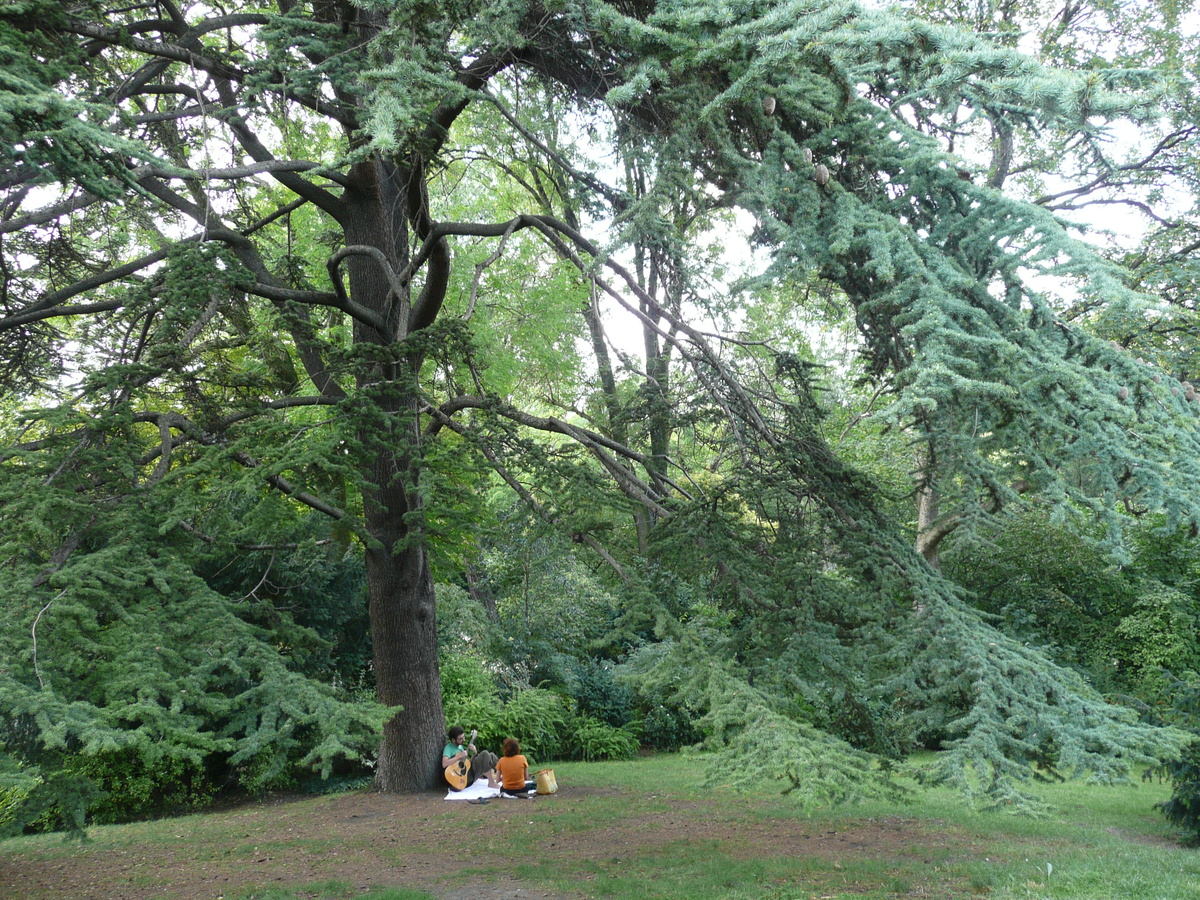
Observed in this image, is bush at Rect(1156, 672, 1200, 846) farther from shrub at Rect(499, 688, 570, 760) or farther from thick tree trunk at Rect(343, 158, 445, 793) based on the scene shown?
shrub at Rect(499, 688, 570, 760)

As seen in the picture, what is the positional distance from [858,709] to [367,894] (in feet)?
13.0

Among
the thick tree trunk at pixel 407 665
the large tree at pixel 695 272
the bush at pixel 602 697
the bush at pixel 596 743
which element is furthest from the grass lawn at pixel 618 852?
the bush at pixel 602 697

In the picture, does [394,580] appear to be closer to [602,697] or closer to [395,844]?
[395,844]

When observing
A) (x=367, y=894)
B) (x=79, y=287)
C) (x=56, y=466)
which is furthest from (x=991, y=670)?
(x=79, y=287)

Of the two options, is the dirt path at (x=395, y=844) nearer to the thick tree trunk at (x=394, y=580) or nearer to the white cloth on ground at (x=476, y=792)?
the white cloth on ground at (x=476, y=792)

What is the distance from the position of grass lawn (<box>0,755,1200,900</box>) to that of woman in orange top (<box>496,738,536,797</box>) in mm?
239

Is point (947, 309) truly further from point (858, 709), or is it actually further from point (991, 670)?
point (858, 709)

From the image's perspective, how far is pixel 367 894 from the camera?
6383 millimetres

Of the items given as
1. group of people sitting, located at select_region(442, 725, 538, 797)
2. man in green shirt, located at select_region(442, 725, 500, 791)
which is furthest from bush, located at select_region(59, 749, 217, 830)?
group of people sitting, located at select_region(442, 725, 538, 797)

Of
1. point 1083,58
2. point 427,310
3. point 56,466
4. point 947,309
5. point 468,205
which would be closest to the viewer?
point 947,309

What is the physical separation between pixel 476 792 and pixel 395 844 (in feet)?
6.34

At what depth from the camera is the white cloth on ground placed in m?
9.65

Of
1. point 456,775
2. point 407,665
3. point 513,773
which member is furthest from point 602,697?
point 407,665

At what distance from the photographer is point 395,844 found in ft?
26.2
